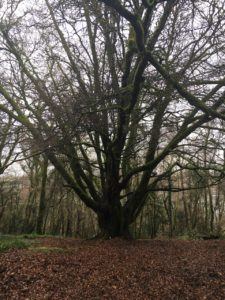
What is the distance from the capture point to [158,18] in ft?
29.7

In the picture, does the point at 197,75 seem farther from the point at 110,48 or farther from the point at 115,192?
the point at 115,192

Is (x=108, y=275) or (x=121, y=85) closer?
(x=108, y=275)

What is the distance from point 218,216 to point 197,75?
23.3 m

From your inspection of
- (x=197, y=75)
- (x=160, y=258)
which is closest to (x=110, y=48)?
(x=197, y=75)

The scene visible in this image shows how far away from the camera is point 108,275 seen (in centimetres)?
682

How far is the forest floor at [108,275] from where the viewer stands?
19.1 feet

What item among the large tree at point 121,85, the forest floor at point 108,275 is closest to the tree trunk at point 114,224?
the large tree at point 121,85

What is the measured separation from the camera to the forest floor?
19.1 feet

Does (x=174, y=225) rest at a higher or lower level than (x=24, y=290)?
higher

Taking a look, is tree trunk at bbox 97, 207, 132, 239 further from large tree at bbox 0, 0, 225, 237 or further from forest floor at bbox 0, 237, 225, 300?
forest floor at bbox 0, 237, 225, 300

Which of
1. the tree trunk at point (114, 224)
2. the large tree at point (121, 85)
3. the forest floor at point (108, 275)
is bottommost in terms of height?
the forest floor at point (108, 275)

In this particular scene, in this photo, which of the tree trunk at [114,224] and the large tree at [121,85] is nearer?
the large tree at [121,85]

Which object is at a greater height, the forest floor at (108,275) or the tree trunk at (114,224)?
the tree trunk at (114,224)

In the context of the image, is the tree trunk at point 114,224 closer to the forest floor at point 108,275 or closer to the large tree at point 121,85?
the large tree at point 121,85
